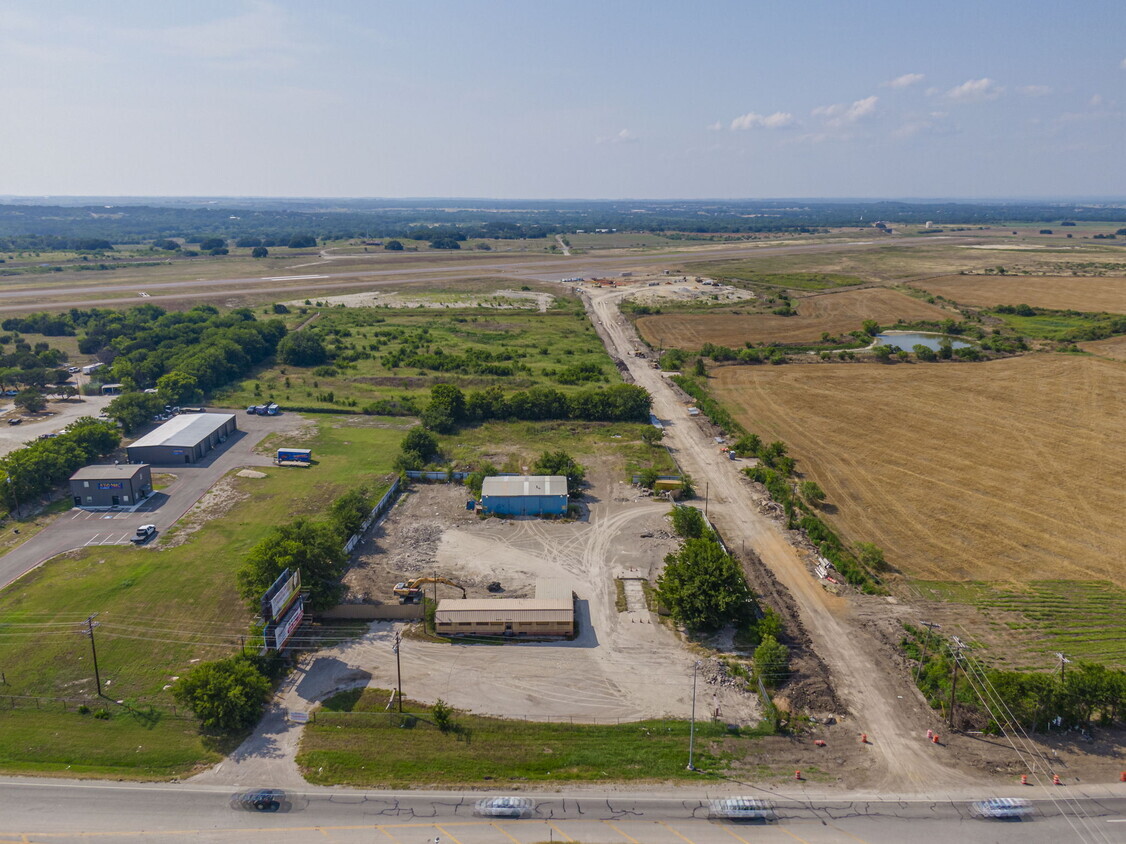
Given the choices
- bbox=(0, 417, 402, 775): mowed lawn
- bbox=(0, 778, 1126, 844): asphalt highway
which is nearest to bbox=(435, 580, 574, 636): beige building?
bbox=(0, 417, 402, 775): mowed lawn

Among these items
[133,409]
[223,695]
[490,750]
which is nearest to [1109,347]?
[490,750]

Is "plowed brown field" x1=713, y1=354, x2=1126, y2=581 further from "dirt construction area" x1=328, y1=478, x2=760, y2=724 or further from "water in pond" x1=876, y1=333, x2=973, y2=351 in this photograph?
"dirt construction area" x1=328, y1=478, x2=760, y2=724

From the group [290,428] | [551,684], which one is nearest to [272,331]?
[290,428]

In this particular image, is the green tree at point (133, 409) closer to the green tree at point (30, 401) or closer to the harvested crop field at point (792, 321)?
the green tree at point (30, 401)

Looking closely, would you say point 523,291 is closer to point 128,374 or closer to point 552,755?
point 128,374

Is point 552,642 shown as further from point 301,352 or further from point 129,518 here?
point 301,352

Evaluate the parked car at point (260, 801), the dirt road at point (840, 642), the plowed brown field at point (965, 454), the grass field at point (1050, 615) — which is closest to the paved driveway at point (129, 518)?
the parked car at point (260, 801)
